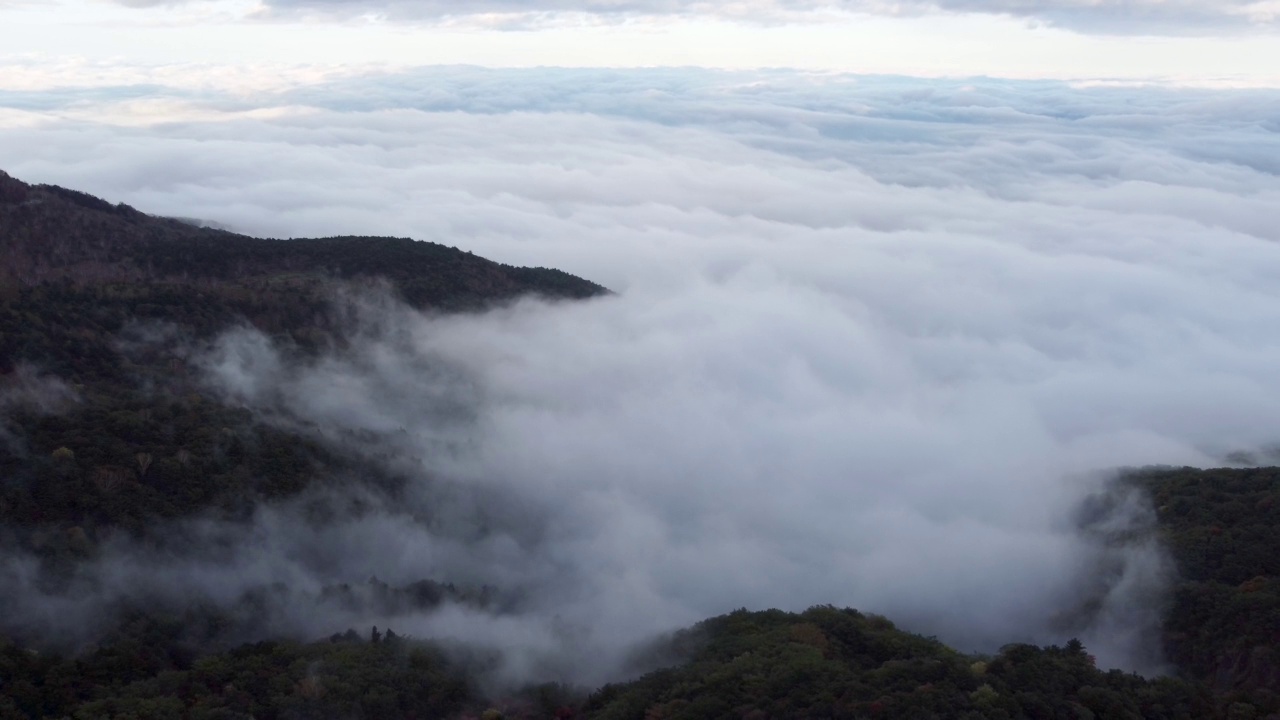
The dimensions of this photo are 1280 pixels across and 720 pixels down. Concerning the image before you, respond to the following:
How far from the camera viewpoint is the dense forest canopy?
22078 mm

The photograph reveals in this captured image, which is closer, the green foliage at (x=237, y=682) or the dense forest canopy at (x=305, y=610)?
the green foliage at (x=237, y=682)

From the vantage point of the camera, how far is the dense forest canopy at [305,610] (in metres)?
22.1

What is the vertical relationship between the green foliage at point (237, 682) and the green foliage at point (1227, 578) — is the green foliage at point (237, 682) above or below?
below

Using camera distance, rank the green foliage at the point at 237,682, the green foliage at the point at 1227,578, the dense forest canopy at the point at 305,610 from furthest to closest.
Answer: the green foliage at the point at 1227,578 → the dense forest canopy at the point at 305,610 → the green foliage at the point at 237,682

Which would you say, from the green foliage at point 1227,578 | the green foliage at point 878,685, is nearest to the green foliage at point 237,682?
the green foliage at point 878,685

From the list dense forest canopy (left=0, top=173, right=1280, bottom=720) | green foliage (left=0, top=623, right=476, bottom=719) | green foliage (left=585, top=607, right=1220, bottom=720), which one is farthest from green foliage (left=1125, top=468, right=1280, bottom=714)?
green foliage (left=0, top=623, right=476, bottom=719)

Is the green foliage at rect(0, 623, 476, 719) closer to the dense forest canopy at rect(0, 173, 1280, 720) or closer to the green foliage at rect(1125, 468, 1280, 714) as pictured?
the dense forest canopy at rect(0, 173, 1280, 720)

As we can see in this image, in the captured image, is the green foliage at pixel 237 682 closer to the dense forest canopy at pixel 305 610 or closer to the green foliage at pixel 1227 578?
the dense forest canopy at pixel 305 610

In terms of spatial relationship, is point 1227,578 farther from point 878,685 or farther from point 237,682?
point 237,682

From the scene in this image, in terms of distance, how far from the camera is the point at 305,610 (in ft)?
91.1

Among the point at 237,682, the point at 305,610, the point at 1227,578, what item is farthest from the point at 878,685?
the point at 305,610

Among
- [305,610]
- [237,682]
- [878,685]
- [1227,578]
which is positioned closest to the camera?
[878,685]

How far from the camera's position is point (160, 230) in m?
60.5

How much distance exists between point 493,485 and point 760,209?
121 m
